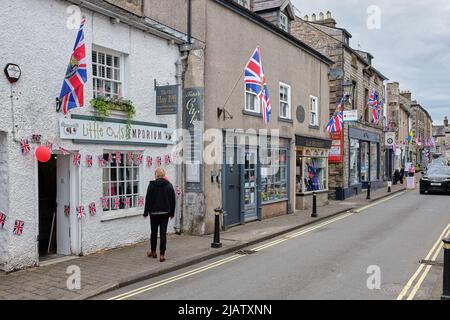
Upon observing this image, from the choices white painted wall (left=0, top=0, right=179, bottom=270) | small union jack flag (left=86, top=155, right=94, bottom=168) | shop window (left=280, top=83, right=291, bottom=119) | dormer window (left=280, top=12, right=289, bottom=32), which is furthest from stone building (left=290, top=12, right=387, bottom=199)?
small union jack flag (left=86, top=155, right=94, bottom=168)

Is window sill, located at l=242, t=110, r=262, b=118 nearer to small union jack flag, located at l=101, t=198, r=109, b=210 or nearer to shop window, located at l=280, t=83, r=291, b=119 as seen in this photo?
shop window, located at l=280, t=83, r=291, b=119

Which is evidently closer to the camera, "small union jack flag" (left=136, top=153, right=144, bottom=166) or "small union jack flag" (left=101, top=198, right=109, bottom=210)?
"small union jack flag" (left=101, top=198, right=109, bottom=210)

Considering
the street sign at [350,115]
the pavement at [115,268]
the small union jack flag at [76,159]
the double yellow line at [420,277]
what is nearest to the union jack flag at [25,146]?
the small union jack flag at [76,159]

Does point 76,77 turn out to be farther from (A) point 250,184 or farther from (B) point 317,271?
(A) point 250,184

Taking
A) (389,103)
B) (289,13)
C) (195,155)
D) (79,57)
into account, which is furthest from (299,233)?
(389,103)

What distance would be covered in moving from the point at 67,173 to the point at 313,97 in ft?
41.7

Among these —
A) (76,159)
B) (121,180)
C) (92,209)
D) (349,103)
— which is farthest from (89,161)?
(349,103)

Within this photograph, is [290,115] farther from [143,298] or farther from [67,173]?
[143,298]

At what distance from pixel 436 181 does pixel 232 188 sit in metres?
16.2

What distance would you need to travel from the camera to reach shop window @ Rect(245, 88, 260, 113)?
13647mm

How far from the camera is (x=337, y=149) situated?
872 inches

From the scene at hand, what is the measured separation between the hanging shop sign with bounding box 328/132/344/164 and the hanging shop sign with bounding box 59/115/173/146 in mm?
13441
